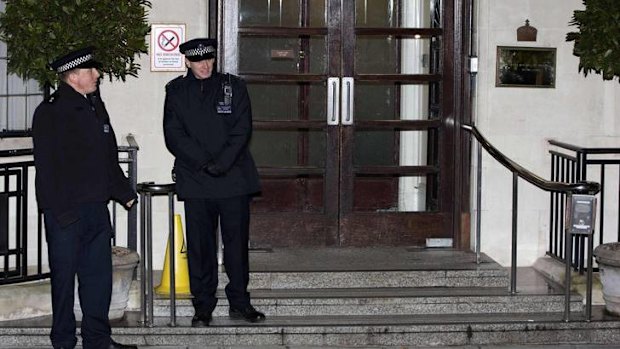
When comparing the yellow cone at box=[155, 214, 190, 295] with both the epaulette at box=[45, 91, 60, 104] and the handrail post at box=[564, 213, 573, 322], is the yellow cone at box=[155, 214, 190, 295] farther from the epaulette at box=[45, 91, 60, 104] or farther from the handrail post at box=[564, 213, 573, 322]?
the handrail post at box=[564, 213, 573, 322]

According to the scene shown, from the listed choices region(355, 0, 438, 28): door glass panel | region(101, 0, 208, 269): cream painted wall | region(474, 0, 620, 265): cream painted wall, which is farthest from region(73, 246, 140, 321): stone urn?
region(474, 0, 620, 265): cream painted wall

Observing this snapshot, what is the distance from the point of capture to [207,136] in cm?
885

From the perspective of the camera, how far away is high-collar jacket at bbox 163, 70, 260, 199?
28.9 ft

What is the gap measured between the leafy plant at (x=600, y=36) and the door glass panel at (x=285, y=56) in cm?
205

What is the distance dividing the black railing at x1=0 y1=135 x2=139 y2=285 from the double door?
1.20 meters

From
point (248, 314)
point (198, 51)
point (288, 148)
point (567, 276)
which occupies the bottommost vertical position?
point (248, 314)

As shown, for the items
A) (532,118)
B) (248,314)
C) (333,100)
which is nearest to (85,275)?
(248,314)

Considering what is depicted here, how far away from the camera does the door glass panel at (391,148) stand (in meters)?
10.5

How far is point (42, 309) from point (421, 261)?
9.52ft

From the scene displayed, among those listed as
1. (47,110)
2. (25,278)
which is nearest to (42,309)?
(25,278)

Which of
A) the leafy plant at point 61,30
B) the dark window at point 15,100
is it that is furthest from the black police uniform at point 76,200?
the dark window at point 15,100

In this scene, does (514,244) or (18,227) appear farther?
(514,244)

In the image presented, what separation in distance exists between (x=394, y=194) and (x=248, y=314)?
2.18 m

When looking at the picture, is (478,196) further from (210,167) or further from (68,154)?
(68,154)
